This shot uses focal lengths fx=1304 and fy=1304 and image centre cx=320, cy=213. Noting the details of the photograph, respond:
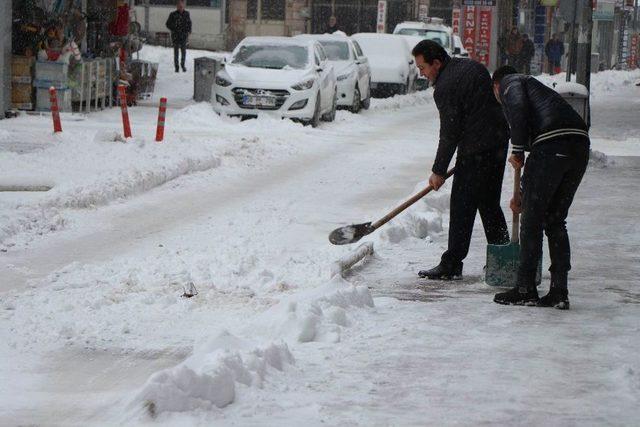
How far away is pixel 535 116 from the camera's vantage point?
8164 millimetres

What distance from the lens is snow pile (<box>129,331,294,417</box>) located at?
5.48 m

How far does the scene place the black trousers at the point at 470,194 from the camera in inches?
362

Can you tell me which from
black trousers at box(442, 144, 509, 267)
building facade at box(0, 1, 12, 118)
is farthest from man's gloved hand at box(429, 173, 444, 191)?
building facade at box(0, 1, 12, 118)

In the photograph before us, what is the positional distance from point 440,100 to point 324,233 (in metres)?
2.68

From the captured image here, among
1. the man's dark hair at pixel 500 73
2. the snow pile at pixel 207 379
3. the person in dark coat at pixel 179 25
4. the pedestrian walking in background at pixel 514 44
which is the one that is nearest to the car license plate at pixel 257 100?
the person in dark coat at pixel 179 25

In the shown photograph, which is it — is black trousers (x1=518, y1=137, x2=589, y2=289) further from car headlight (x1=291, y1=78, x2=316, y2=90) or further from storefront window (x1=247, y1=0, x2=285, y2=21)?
storefront window (x1=247, y1=0, x2=285, y2=21)

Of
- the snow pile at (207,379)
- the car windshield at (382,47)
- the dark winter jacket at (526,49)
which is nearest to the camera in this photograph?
the snow pile at (207,379)

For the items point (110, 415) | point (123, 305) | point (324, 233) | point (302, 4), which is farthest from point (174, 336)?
point (302, 4)

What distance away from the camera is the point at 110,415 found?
5.63 m

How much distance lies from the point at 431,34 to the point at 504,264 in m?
31.0

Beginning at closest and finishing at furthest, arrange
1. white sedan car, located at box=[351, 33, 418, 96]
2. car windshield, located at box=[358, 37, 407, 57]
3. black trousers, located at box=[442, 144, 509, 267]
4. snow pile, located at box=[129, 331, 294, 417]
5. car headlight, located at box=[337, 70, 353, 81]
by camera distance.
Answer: snow pile, located at box=[129, 331, 294, 417], black trousers, located at box=[442, 144, 509, 267], car headlight, located at box=[337, 70, 353, 81], white sedan car, located at box=[351, 33, 418, 96], car windshield, located at box=[358, 37, 407, 57]

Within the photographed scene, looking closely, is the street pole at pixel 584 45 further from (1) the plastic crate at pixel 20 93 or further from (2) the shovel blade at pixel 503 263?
(2) the shovel blade at pixel 503 263

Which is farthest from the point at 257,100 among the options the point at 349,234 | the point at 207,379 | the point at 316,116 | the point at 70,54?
the point at 207,379

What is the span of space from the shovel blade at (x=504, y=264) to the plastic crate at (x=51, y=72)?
1537 cm
